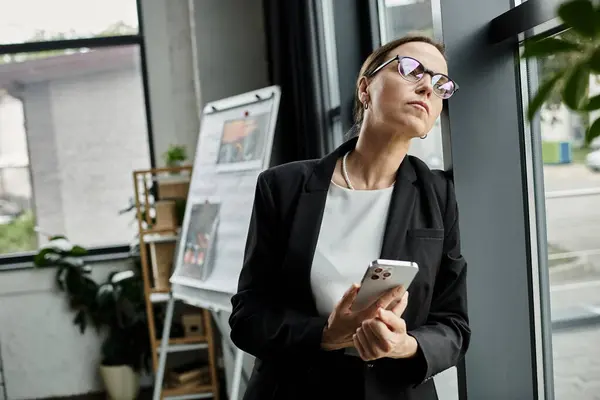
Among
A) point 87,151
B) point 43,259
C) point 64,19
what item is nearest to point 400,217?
point 43,259

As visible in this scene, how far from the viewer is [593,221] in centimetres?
154

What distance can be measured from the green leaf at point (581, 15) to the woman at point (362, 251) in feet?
2.58

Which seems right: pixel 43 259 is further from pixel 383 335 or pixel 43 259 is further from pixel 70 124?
pixel 383 335

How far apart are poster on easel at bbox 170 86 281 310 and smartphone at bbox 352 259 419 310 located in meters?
1.84

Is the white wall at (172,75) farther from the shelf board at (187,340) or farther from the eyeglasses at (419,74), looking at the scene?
the eyeglasses at (419,74)

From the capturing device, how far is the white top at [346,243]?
1232mm

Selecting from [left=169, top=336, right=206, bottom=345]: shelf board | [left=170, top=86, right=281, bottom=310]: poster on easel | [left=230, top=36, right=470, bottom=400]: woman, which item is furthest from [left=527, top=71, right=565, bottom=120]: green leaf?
[left=169, top=336, right=206, bottom=345]: shelf board

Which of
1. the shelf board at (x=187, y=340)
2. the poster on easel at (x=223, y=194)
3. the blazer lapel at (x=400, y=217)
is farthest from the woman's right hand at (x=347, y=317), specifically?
the shelf board at (x=187, y=340)

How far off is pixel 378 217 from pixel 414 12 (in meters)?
1.36

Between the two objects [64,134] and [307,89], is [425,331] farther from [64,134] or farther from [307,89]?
[64,134]

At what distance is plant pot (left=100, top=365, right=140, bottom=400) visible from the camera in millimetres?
4352

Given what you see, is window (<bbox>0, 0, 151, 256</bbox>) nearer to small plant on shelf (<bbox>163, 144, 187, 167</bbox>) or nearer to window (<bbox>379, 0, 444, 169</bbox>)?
small plant on shelf (<bbox>163, 144, 187, 167</bbox>)

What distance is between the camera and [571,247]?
1661 millimetres

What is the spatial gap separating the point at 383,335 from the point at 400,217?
0.73 ft
